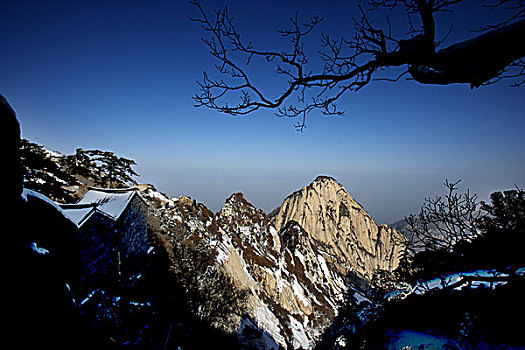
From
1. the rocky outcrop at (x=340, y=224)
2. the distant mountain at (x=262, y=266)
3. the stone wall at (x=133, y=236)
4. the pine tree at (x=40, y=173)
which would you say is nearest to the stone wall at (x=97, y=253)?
the stone wall at (x=133, y=236)

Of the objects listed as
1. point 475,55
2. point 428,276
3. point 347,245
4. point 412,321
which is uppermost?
point 475,55

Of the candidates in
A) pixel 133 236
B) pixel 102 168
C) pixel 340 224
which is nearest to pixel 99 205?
pixel 133 236

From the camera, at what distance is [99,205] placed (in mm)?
Result: 9211

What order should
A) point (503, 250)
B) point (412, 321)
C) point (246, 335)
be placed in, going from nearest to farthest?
point (503, 250) → point (412, 321) → point (246, 335)

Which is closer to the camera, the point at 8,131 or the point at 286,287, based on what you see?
the point at 8,131

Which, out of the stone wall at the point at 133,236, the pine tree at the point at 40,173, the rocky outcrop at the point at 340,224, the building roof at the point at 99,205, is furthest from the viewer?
the rocky outcrop at the point at 340,224

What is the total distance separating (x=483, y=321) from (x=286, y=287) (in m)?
32.1

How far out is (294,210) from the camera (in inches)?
2852

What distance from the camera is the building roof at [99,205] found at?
807 centimetres

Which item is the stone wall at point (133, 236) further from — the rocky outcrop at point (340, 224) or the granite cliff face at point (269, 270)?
the rocky outcrop at point (340, 224)

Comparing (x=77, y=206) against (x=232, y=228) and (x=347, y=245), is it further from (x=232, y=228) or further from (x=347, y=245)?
(x=347, y=245)

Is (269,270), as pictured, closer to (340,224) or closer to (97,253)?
(97,253)

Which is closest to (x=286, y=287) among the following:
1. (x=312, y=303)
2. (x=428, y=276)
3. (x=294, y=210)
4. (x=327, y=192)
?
(x=312, y=303)

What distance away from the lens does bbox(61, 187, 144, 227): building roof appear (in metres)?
8.07
